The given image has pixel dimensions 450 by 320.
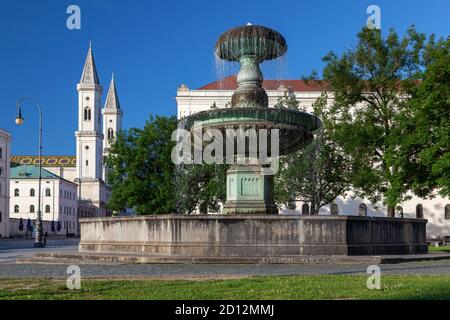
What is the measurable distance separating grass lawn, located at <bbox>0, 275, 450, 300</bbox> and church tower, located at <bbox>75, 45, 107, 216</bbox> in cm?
12789

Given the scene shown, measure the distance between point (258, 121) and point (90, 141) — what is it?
420 ft

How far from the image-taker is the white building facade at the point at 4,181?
255ft

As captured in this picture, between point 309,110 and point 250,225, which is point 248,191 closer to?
point 250,225

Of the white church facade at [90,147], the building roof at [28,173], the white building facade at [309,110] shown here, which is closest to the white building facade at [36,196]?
the building roof at [28,173]

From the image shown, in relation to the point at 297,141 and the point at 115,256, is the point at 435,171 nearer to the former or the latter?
the point at 297,141

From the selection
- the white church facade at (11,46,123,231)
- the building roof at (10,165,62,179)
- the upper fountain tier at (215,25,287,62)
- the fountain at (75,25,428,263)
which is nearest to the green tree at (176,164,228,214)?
the fountain at (75,25,428,263)

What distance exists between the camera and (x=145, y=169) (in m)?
44.3

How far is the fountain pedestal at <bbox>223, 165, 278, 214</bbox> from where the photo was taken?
1802cm

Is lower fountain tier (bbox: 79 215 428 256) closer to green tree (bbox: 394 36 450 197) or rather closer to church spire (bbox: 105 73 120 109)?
green tree (bbox: 394 36 450 197)

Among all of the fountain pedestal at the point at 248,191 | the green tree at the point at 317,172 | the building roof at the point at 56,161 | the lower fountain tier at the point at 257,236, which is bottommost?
the lower fountain tier at the point at 257,236

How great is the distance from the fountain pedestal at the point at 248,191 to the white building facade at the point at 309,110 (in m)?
44.1

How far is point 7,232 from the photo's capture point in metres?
78.2

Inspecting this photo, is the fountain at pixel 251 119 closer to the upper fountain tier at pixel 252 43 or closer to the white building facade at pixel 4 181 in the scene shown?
the upper fountain tier at pixel 252 43
